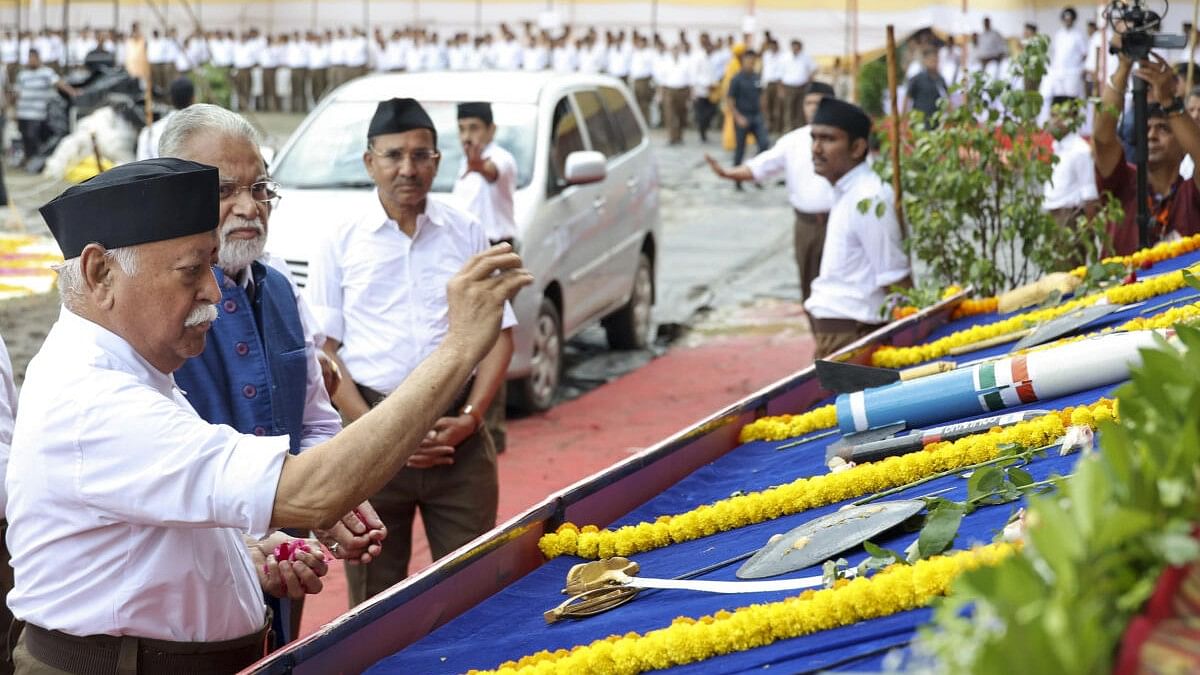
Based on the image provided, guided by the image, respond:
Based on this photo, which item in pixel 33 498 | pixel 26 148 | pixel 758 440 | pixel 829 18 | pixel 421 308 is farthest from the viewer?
pixel 829 18

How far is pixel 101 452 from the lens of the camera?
90.7 inches

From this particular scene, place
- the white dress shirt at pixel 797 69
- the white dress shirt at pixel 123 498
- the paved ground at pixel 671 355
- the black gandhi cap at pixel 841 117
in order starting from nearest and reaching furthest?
the white dress shirt at pixel 123 498 < the black gandhi cap at pixel 841 117 < the paved ground at pixel 671 355 < the white dress shirt at pixel 797 69

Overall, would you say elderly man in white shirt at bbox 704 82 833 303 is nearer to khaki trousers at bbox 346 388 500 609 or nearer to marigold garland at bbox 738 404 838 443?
khaki trousers at bbox 346 388 500 609

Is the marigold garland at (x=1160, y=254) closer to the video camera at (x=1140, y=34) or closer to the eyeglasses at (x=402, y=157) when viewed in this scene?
the video camera at (x=1140, y=34)

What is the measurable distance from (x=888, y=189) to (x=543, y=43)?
950 inches

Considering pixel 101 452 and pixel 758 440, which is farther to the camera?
pixel 758 440

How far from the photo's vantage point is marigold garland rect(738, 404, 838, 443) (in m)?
3.93

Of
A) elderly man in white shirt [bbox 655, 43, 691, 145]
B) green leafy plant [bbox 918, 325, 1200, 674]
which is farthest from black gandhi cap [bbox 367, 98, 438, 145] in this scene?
elderly man in white shirt [bbox 655, 43, 691, 145]

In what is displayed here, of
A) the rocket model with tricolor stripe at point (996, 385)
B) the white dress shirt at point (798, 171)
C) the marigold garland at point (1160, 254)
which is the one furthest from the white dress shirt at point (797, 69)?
the rocket model with tricolor stripe at point (996, 385)

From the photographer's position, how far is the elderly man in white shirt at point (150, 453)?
2.29 metres

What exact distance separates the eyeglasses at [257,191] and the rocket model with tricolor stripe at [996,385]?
58.4 inches

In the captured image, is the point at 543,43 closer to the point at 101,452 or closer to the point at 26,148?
the point at 26,148

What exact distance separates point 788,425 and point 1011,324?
106 centimetres

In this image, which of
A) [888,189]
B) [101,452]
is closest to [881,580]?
[101,452]
